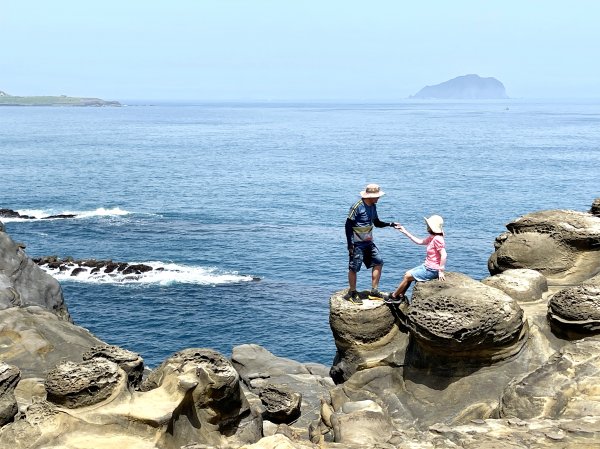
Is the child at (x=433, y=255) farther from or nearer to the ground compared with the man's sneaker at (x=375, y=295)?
farther from the ground

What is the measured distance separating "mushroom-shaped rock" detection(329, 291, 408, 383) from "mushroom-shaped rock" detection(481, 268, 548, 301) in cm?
297

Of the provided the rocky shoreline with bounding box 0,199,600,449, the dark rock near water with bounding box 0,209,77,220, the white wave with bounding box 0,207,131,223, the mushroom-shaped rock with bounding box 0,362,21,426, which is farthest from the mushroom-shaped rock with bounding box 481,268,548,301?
the dark rock near water with bounding box 0,209,77,220

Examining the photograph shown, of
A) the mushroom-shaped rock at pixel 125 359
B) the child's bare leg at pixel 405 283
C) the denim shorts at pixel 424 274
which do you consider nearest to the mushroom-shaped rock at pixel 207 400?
the mushroom-shaped rock at pixel 125 359

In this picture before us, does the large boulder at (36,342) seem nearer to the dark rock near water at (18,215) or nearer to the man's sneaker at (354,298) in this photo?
the man's sneaker at (354,298)

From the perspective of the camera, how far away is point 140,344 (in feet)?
158

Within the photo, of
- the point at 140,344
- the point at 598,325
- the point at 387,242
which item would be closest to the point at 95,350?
the point at 598,325

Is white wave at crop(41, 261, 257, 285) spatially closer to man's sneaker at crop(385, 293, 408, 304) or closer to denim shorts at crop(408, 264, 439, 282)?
man's sneaker at crop(385, 293, 408, 304)

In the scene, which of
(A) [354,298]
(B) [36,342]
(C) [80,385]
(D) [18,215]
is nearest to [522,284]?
(A) [354,298]

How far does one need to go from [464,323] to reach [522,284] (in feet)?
14.2

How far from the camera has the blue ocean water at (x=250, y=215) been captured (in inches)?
2101

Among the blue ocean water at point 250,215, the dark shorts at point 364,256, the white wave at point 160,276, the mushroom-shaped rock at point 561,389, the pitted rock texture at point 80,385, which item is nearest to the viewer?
the mushroom-shaped rock at point 561,389

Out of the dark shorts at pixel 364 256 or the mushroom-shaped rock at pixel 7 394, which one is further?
the dark shorts at pixel 364 256

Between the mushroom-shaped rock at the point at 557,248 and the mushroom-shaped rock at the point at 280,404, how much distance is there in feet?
27.8

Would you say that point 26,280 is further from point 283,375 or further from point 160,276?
point 160,276
